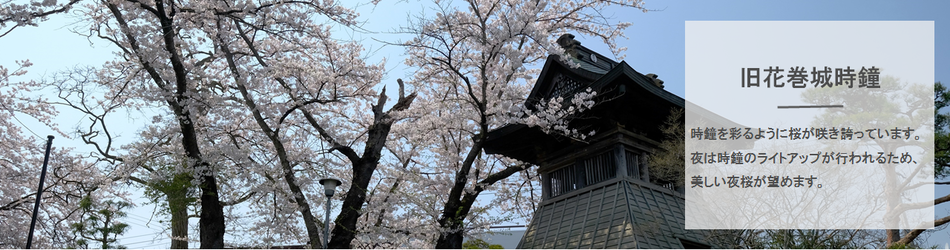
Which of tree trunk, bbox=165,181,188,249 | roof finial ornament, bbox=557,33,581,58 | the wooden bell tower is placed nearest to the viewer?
the wooden bell tower

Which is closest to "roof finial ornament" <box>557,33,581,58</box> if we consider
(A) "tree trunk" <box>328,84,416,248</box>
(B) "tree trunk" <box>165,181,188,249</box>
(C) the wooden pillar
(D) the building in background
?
(D) the building in background

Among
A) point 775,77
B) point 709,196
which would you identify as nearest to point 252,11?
point 709,196

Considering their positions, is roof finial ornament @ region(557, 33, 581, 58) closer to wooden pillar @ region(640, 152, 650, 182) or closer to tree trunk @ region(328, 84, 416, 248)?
wooden pillar @ region(640, 152, 650, 182)

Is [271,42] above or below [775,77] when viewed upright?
above

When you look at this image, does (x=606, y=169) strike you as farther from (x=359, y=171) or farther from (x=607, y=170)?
(x=359, y=171)

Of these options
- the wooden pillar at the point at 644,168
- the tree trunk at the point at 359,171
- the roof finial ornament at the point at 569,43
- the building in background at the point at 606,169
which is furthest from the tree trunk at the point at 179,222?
the wooden pillar at the point at 644,168

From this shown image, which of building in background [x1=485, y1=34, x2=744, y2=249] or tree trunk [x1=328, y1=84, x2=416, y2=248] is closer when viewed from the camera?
building in background [x1=485, y1=34, x2=744, y2=249]

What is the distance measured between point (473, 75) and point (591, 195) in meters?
5.31

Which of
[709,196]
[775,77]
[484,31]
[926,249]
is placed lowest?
[926,249]

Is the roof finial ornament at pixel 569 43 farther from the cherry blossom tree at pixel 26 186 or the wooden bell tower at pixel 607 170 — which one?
the cherry blossom tree at pixel 26 186

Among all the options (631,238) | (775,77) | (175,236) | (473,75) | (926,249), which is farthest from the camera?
(473,75)

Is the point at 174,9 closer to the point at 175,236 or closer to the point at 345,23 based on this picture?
the point at 345,23

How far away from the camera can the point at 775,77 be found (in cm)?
993

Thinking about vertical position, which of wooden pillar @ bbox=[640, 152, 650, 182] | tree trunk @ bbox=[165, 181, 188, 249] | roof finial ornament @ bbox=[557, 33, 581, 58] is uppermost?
roof finial ornament @ bbox=[557, 33, 581, 58]
